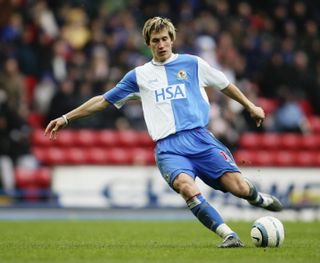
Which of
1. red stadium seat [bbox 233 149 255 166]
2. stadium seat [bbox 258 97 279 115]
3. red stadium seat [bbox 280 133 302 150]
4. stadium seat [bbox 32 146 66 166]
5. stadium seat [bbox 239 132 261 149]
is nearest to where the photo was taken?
stadium seat [bbox 32 146 66 166]

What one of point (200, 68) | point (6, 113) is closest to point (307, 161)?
point (6, 113)

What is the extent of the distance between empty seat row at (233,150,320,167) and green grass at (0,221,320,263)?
667cm

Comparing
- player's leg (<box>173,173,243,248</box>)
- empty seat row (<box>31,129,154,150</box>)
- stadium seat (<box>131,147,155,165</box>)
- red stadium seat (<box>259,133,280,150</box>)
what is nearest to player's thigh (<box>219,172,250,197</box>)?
player's leg (<box>173,173,243,248</box>)

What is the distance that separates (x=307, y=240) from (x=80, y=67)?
36.0 ft

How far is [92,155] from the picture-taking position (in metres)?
20.6

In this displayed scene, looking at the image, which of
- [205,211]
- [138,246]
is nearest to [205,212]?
[205,211]

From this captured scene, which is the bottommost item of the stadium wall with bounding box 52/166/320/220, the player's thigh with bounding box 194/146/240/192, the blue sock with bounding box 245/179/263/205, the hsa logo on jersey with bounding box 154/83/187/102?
→ the stadium wall with bounding box 52/166/320/220

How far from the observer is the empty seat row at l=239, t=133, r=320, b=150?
71.2 ft

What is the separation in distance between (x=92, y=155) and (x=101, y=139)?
0.56 meters

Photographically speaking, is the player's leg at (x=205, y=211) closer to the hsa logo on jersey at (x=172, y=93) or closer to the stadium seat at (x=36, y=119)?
the hsa logo on jersey at (x=172, y=93)

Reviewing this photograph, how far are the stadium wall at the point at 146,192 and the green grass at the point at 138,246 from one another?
5.05 meters

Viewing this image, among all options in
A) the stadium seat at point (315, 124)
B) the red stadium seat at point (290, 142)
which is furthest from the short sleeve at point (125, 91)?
the stadium seat at point (315, 124)

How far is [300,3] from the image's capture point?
25.3 metres

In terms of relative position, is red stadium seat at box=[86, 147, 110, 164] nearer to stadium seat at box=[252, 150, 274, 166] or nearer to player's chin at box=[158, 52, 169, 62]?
stadium seat at box=[252, 150, 274, 166]
